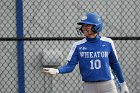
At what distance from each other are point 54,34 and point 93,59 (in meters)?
2.04

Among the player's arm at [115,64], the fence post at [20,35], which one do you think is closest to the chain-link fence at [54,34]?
the fence post at [20,35]

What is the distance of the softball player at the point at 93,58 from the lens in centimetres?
466

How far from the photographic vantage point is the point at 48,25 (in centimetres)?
661

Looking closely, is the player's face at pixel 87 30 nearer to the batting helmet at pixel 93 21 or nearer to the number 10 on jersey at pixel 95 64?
the batting helmet at pixel 93 21

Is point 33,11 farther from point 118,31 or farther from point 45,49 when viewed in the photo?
point 118,31

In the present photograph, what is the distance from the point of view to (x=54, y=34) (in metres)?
6.64

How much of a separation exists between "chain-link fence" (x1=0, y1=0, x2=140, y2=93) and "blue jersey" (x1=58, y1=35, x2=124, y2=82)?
5.55ft

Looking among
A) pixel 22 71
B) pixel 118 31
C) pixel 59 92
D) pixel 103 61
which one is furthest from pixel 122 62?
pixel 103 61

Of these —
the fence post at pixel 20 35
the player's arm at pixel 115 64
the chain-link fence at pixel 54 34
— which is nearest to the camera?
the player's arm at pixel 115 64

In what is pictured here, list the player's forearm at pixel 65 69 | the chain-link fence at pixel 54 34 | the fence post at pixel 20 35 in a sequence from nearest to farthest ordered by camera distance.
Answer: the player's forearm at pixel 65 69 → the fence post at pixel 20 35 → the chain-link fence at pixel 54 34

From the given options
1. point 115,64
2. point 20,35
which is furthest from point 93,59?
point 20,35

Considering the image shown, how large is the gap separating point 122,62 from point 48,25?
120 centimetres

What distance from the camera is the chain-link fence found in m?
6.56

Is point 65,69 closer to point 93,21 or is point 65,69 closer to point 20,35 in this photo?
point 93,21
